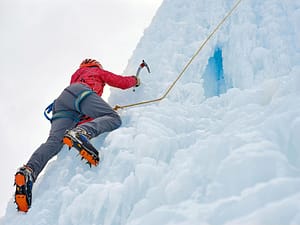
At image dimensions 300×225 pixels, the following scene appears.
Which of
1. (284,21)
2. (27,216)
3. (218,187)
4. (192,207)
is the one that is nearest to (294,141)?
(218,187)

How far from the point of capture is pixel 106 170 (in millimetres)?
3527

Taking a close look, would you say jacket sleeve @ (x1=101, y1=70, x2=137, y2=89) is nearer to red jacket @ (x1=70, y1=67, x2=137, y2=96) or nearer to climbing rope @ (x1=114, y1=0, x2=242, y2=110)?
red jacket @ (x1=70, y1=67, x2=137, y2=96)

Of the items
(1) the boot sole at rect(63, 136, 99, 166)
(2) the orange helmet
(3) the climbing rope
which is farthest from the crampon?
(2) the orange helmet

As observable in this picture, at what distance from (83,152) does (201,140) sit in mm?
916

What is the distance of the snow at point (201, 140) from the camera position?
247 cm

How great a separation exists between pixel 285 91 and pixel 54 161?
2213 mm

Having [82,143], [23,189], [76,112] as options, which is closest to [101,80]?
[76,112]

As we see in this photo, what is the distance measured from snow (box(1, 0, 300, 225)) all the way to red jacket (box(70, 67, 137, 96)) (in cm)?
19

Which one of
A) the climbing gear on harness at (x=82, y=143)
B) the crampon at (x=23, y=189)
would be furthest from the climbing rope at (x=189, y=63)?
the crampon at (x=23, y=189)

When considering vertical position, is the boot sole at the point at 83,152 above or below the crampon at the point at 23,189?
above

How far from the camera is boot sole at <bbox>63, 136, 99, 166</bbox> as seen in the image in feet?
11.2

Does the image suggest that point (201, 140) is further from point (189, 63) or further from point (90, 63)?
point (90, 63)

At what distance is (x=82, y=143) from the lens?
342 centimetres

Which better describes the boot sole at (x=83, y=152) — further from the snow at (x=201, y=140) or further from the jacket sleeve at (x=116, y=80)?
the jacket sleeve at (x=116, y=80)
